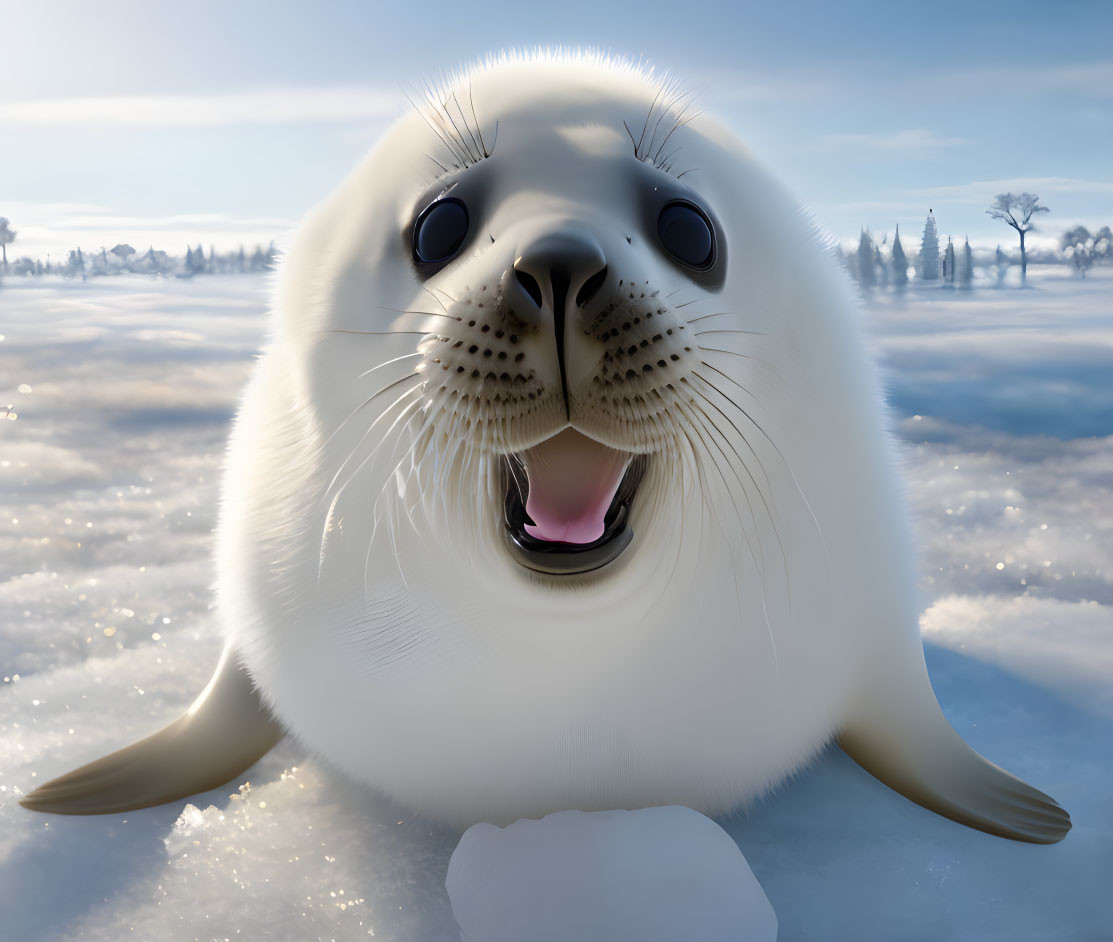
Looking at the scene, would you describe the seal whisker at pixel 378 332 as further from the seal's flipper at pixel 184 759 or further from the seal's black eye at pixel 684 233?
the seal's flipper at pixel 184 759

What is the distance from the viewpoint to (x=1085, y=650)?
3.70 metres

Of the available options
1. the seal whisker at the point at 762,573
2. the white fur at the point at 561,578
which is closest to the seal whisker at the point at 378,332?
the white fur at the point at 561,578

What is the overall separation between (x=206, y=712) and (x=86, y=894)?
678mm

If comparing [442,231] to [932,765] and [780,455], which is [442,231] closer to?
[780,455]

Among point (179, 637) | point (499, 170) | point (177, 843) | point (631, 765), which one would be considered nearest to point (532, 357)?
point (499, 170)

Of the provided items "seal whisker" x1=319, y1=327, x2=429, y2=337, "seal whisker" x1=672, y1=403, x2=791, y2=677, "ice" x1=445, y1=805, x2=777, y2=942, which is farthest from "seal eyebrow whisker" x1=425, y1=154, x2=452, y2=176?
"ice" x1=445, y1=805, x2=777, y2=942

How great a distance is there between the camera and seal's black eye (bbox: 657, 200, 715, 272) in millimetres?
2113

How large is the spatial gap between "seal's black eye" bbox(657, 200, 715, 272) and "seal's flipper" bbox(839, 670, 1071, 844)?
1.34 meters

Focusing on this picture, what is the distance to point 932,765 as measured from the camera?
282 centimetres

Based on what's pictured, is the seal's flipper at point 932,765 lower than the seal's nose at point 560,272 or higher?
lower

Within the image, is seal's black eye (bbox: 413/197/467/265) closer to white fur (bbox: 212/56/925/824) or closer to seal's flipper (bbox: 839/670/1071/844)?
white fur (bbox: 212/56/925/824)

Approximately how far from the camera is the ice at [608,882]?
2.13 m

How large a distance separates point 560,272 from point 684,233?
48 centimetres

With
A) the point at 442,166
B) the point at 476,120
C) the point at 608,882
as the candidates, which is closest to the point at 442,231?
the point at 442,166
